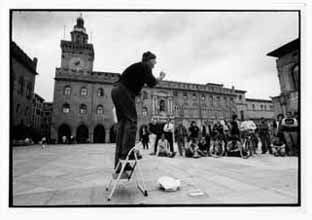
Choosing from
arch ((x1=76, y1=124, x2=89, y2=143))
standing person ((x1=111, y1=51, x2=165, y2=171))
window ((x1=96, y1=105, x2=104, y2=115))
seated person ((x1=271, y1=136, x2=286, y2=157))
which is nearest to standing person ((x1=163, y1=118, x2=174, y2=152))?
seated person ((x1=271, y1=136, x2=286, y2=157))

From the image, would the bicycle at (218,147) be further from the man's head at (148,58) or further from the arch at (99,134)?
the arch at (99,134)

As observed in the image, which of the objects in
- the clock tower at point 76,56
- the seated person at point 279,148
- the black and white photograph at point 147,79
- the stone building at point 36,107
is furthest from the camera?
the clock tower at point 76,56

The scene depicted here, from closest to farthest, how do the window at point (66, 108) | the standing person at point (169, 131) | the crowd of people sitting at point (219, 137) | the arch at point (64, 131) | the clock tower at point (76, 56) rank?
the crowd of people sitting at point (219, 137), the standing person at point (169, 131), the arch at point (64, 131), the window at point (66, 108), the clock tower at point (76, 56)

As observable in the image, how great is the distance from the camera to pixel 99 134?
22469 mm

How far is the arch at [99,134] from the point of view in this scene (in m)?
22.0

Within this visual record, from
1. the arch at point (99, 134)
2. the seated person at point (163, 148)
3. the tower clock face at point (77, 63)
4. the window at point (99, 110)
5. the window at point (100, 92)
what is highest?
A: the tower clock face at point (77, 63)

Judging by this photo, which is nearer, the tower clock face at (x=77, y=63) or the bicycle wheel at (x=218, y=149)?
the bicycle wheel at (x=218, y=149)

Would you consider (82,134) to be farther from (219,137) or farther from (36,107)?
(219,137)

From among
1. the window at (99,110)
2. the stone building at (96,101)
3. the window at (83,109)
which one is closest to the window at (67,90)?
the stone building at (96,101)

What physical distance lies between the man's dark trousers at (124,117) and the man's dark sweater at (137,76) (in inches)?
2.7

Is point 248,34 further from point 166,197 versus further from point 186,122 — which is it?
point 186,122

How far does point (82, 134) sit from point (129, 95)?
2089 cm

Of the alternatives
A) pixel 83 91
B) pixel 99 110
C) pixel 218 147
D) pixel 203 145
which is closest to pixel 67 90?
pixel 83 91

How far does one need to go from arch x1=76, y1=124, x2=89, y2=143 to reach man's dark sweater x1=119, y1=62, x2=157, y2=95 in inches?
795
